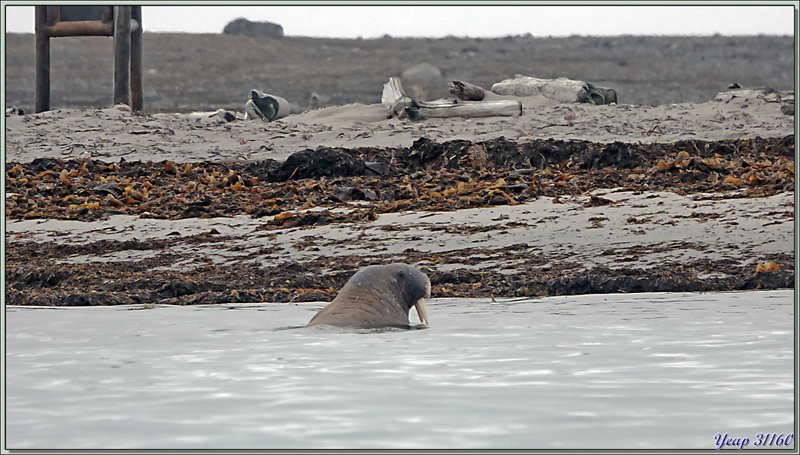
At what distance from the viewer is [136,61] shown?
16.2 m

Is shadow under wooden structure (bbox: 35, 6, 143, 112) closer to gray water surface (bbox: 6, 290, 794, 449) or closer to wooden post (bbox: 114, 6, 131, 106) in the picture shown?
wooden post (bbox: 114, 6, 131, 106)

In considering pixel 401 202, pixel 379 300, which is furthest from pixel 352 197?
pixel 379 300

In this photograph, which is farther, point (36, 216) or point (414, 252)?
point (36, 216)

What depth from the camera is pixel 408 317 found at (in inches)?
232

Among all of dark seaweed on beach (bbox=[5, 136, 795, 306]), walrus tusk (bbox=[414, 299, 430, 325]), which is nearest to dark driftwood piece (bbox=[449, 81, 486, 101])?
dark seaweed on beach (bbox=[5, 136, 795, 306])

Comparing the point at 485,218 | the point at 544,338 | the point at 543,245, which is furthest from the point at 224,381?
the point at 485,218

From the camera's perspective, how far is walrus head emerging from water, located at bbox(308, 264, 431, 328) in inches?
216

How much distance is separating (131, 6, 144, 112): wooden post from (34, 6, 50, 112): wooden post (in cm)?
148

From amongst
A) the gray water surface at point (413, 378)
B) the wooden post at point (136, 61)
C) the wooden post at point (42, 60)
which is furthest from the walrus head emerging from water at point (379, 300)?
the wooden post at point (42, 60)

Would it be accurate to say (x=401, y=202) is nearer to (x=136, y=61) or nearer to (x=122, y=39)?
(x=122, y=39)

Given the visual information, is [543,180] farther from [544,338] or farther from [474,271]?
[544,338]

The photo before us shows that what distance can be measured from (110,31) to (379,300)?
470 inches

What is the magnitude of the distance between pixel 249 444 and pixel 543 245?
222 inches

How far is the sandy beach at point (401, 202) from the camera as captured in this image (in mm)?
7473
